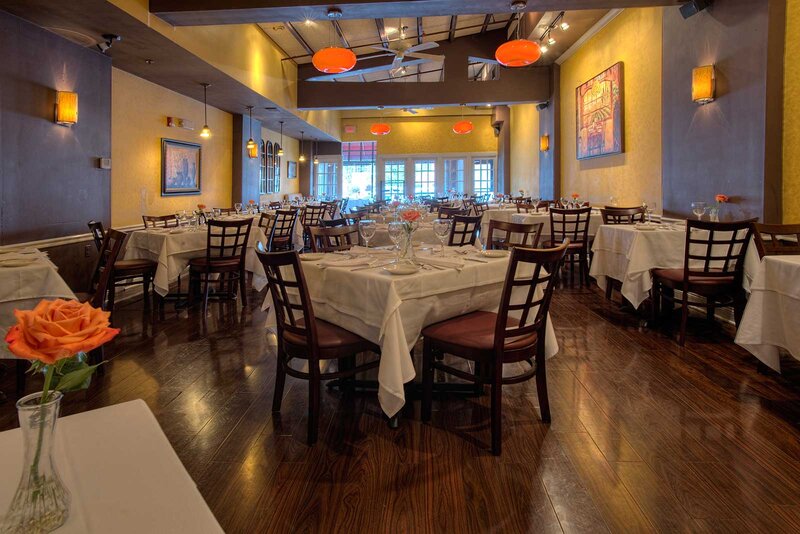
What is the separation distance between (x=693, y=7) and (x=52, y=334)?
6.75m

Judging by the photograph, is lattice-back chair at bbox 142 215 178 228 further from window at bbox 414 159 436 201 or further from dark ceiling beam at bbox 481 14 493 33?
window at bbox 414 159 436 201

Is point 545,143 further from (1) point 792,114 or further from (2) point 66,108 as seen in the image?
(2) point 66,108

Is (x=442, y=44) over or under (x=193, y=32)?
over

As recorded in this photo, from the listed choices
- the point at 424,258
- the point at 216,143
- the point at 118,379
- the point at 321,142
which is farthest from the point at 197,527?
the point at 321,142

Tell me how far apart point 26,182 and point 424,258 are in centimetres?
441

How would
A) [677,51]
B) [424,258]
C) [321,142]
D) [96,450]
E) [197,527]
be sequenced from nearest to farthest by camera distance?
[197,527], [96,450], [424,258], [677,51], [321,142]

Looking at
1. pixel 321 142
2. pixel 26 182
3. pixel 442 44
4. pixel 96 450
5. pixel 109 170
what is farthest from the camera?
pixel 321 142

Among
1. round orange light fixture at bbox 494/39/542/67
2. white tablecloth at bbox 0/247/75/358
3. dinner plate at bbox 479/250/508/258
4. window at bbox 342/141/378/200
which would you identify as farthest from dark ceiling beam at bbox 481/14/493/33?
white tablecloth at bbox 0/247/75/358

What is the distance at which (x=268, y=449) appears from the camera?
263cm

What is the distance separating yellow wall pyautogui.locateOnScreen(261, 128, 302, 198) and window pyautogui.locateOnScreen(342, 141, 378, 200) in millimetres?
1650

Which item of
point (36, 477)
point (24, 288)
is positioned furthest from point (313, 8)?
point (36, 477)

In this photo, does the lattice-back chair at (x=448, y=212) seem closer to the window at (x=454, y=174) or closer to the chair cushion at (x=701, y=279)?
the chair cushion at (x=701, y=279)

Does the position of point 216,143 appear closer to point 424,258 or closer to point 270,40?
point 270,40

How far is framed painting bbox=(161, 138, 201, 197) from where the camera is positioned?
8471mm
